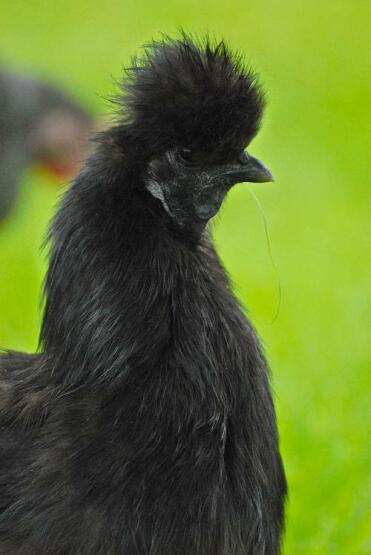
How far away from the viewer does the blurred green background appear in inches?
217

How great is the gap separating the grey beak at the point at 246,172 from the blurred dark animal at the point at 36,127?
5.09m

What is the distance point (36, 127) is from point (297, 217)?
1.90m

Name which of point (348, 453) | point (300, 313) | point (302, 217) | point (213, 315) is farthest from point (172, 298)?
point (302, 217)

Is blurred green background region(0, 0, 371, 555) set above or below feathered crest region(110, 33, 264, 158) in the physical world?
above

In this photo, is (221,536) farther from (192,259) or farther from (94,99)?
(94,99)

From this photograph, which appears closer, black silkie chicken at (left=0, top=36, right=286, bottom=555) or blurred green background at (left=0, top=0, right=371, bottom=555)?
black silkie chicken at (left=0, top=36, right=286, bottom=555)

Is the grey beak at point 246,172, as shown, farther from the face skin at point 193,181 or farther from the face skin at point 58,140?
the face skin at point 58,140

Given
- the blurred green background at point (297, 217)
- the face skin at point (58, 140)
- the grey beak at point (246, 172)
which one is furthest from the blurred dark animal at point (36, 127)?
the grey beak at point (246, 172)

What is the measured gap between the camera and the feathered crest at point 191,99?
3.60 m

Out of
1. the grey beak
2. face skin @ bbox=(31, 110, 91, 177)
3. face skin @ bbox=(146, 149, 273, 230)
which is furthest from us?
face skin @ bbox=(31, 110, 91, 177)

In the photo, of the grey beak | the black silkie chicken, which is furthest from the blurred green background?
the black silkie chicken

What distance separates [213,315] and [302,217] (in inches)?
203

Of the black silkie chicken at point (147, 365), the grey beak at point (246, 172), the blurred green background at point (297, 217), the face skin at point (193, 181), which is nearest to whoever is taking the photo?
the black silkie chicken at point (147, 365)

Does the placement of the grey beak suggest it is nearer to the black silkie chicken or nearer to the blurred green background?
the black silkie chicken
